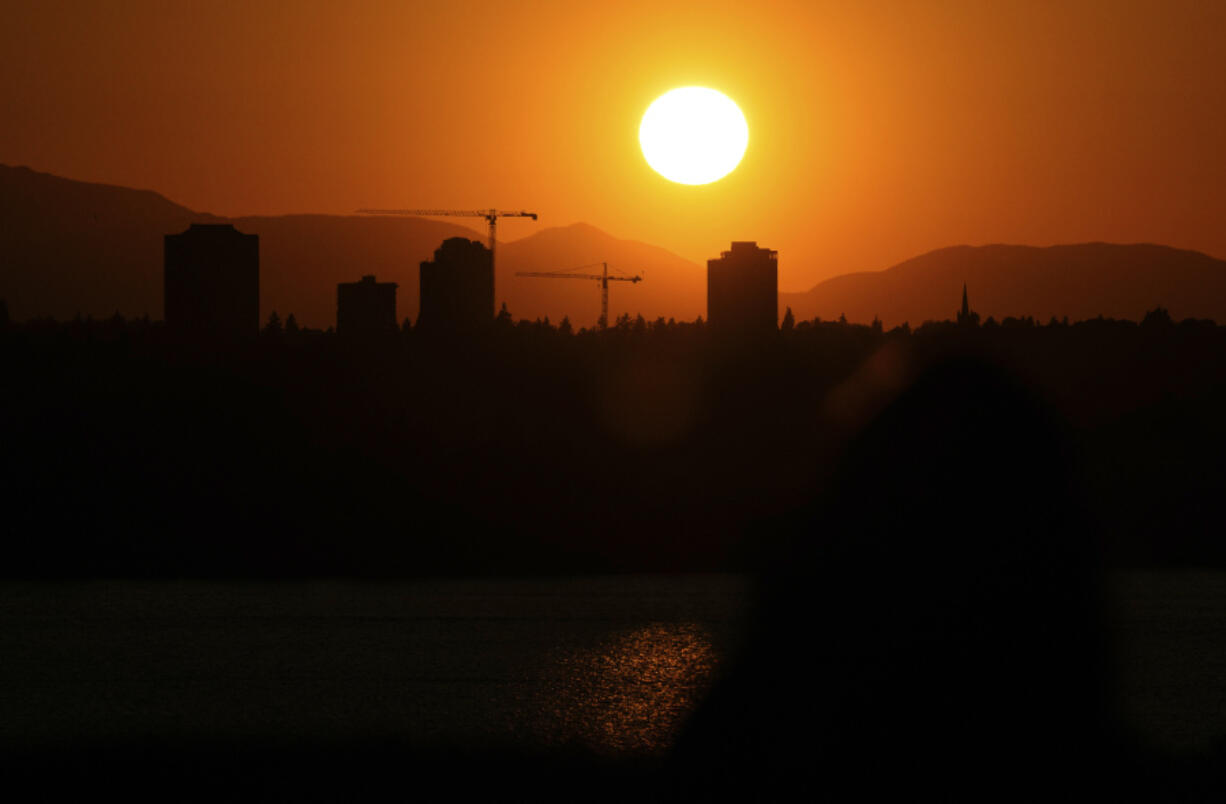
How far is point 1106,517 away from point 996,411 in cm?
2624

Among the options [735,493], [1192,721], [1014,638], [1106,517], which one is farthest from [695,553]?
[1192,721]

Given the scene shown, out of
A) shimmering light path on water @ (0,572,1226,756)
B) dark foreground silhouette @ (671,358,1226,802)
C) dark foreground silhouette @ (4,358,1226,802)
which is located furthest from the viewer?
shimmering light path on water @ (0,572,1226,756)

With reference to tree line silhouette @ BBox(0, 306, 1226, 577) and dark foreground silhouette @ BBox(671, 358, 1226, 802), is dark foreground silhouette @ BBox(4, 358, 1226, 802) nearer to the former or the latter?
dark foreground silhouette @ BBox(671, 358, 1226, 802)

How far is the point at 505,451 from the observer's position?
459 ft

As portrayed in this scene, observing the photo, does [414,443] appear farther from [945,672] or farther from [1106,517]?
[945,672]

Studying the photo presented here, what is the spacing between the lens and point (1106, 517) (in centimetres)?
12294

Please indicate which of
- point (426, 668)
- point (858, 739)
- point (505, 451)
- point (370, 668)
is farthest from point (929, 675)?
point (505, 451)

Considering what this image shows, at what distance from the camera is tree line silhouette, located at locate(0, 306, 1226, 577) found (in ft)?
381

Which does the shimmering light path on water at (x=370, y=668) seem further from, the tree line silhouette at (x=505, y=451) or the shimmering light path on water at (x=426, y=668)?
the tree line silhouette at (x=505, y=451)

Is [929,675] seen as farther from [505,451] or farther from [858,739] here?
[505,451]

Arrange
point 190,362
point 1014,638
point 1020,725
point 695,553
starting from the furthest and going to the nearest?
point 190,362 < point 695,553 < point 1014,638 < point 1020,725

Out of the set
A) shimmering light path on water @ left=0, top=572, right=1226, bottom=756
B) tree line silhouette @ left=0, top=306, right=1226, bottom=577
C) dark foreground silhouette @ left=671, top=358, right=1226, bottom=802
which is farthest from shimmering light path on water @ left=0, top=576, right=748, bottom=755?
tree line silhouette @ left=0, top=306, right=1226, bottom=577

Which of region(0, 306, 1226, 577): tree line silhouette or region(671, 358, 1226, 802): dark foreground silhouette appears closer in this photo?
region(671, 358, 1226, 802): dark foreground silhouette

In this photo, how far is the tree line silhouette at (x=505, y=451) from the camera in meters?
116
